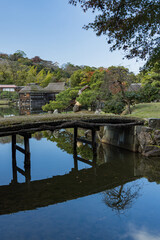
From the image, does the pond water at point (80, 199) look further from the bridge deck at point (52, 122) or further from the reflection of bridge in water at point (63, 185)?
the bridge deck at point (52, 122)

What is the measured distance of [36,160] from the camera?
11.5 metres

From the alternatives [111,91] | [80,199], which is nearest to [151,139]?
[80,199]

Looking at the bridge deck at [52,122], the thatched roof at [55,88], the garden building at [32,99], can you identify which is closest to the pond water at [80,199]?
the bridge deck at [52,122]

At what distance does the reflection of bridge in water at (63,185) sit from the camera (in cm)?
694

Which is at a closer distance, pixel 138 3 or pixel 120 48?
pixel 138 3

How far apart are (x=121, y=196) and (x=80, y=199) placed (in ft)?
4.86

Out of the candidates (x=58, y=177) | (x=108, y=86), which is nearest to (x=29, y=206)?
(x=58, y=177)

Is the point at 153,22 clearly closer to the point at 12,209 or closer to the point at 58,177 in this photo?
the point at 58,177

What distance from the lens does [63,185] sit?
8.26 meters

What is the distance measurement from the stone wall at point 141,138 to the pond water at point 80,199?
790 mm

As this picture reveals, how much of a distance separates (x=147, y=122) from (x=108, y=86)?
7678 millimetres

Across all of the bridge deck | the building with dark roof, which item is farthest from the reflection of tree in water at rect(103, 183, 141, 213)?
the building with dark roof

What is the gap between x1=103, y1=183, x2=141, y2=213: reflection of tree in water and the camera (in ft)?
22.3

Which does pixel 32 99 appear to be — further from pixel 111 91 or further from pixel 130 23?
pixel 130 23
